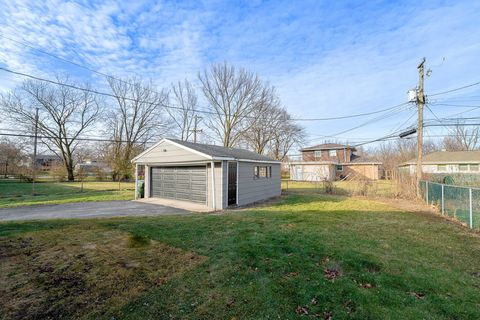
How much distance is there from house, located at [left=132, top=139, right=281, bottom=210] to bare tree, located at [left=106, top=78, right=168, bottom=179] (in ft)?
59.9

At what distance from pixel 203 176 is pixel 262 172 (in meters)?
4.04

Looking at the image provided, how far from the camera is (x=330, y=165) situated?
29.5 m

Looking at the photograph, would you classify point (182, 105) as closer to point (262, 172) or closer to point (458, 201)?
point (262, 172)

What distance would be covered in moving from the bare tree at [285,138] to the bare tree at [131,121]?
15929 mm

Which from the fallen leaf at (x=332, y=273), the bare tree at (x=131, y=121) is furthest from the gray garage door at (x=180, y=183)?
the bare tree at (x=131, y=121)

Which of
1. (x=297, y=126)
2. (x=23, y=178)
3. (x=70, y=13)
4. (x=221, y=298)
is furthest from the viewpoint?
(x=297, y=126)

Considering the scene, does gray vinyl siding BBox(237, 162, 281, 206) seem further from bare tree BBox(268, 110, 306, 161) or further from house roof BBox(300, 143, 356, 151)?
house roof BBox(300, 143, 356, 151)

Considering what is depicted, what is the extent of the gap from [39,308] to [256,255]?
3.24m

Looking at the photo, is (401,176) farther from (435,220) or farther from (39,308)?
(39,308)

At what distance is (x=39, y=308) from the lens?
8.62 feet

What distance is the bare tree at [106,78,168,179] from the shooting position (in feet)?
96.0

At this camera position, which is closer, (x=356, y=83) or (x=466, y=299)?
(x=466, y=299)

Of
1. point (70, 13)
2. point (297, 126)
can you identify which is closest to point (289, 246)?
point (70, 13)

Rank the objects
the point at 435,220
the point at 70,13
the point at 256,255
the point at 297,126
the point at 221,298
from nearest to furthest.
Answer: the point at 221,298, the point at 256,255, the point at 435,220, the point at 70,13, the point at 297,126
